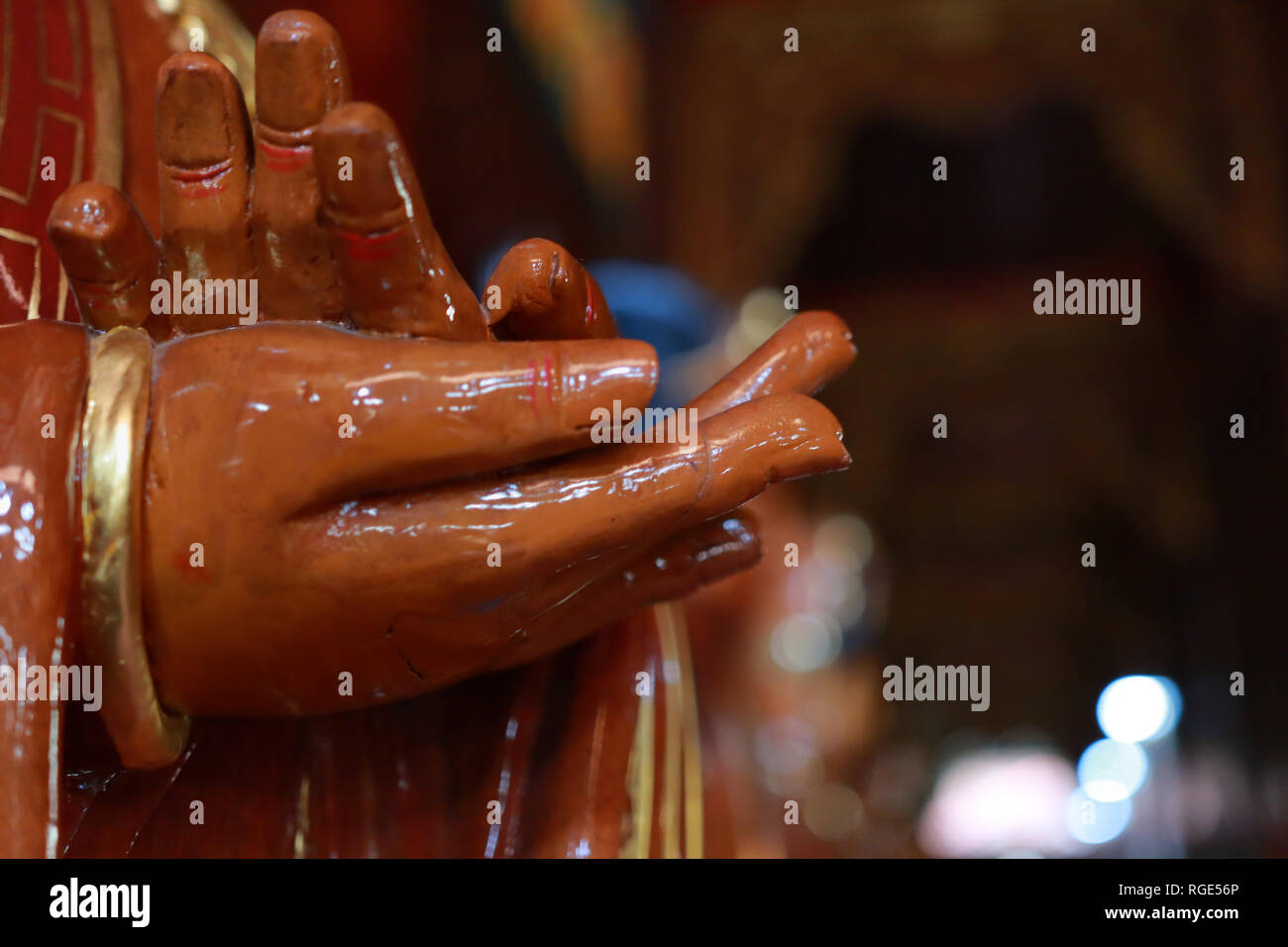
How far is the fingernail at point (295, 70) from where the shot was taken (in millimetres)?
557

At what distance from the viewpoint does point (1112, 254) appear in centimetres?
516

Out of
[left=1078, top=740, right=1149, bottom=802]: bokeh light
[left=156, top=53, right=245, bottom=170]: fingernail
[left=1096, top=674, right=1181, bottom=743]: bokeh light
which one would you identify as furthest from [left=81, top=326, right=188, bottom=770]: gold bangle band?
[left=1078, top=740, right=1149, bottom=802]: bokeh light

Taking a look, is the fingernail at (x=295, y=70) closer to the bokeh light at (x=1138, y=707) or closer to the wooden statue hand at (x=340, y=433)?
the wooden statue hand at (x=340, y=433)

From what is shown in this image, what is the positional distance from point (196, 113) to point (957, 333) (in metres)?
5.56

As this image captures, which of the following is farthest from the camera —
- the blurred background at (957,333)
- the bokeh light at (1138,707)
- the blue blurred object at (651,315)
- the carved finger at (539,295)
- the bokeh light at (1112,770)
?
the bokeh light at (1112,770)

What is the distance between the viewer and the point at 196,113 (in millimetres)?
576

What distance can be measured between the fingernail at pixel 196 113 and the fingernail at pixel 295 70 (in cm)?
2

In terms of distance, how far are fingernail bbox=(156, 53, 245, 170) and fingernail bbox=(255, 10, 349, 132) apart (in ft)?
0.06

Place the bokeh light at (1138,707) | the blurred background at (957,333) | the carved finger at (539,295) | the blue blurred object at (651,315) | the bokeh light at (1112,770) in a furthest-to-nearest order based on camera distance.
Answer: the bokeh light at (1112,770), the bokeh light at (1138,707), the blurred background at (957,333), the blue blurred object at (651,315), the carved finger at (539,295)

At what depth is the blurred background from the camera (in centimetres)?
234

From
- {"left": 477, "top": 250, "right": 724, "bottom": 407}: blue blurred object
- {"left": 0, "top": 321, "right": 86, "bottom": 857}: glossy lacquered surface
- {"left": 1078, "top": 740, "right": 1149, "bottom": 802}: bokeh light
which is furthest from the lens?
{"left": 1078, "top": 740, "right": 1149, "bottom": 802}: bokeh light

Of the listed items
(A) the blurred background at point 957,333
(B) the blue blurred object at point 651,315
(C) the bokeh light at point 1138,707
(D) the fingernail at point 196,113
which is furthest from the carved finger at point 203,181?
(C) the bokeh light at point 1138,707

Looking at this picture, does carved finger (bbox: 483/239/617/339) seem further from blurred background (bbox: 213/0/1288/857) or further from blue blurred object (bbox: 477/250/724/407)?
blue blurred object (bbox: 477/250/724/407)

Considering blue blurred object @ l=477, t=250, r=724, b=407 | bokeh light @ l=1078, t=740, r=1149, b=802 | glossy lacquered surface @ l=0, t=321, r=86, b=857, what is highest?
blue blurred object @ l=477, t=250, r=724, b=407
